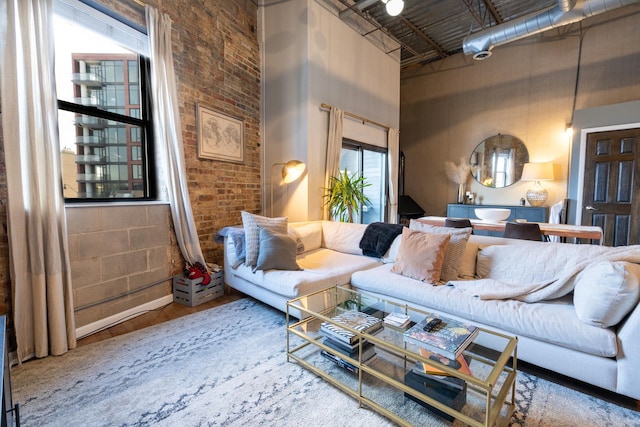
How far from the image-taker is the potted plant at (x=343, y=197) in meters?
3.94

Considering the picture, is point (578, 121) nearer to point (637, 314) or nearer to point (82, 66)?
point (637, 314)

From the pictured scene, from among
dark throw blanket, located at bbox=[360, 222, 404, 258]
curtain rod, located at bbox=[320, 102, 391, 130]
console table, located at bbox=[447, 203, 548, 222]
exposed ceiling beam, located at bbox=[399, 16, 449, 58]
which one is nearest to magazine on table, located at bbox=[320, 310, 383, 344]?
dark throw blanket, located at bbox=[360, 222, 404, 258]

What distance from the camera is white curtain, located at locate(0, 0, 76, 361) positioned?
6.07 ft

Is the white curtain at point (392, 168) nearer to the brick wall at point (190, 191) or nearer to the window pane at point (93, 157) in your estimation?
the brick wall at point (190, 191)

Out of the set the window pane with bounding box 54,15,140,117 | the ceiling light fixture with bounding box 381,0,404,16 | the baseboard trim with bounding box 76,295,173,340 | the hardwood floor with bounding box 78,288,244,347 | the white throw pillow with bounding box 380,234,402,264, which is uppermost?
the ceiling light fixture with bounding box 381,0,404,16

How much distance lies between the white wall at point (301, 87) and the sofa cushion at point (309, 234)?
336mm

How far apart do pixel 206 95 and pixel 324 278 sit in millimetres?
2476

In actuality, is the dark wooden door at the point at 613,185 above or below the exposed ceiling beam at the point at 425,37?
below

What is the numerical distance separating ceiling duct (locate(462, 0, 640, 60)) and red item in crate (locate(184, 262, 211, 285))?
4774mm

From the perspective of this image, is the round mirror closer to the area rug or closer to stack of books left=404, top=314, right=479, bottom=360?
the area rug

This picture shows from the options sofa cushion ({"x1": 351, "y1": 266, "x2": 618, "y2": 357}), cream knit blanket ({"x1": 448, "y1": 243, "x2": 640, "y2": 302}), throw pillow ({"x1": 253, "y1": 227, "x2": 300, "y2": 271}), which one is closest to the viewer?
sofa cushion ({"x1": 351, "y1": 266, "x2": 618, "y2": 357})

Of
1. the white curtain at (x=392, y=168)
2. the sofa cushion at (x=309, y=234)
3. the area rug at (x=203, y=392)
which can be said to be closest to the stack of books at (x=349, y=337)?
the area rug at (x=203, y=392)

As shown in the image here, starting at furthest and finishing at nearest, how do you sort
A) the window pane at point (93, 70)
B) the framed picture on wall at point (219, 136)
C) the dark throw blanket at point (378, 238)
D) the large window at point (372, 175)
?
the large window at point (372, 175) → the framed picture on wall at point (219, 136) → the dark throw blanket at point (378, 238) → the window pane at point (93, 70)

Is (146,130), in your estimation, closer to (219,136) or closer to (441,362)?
(219,136)
